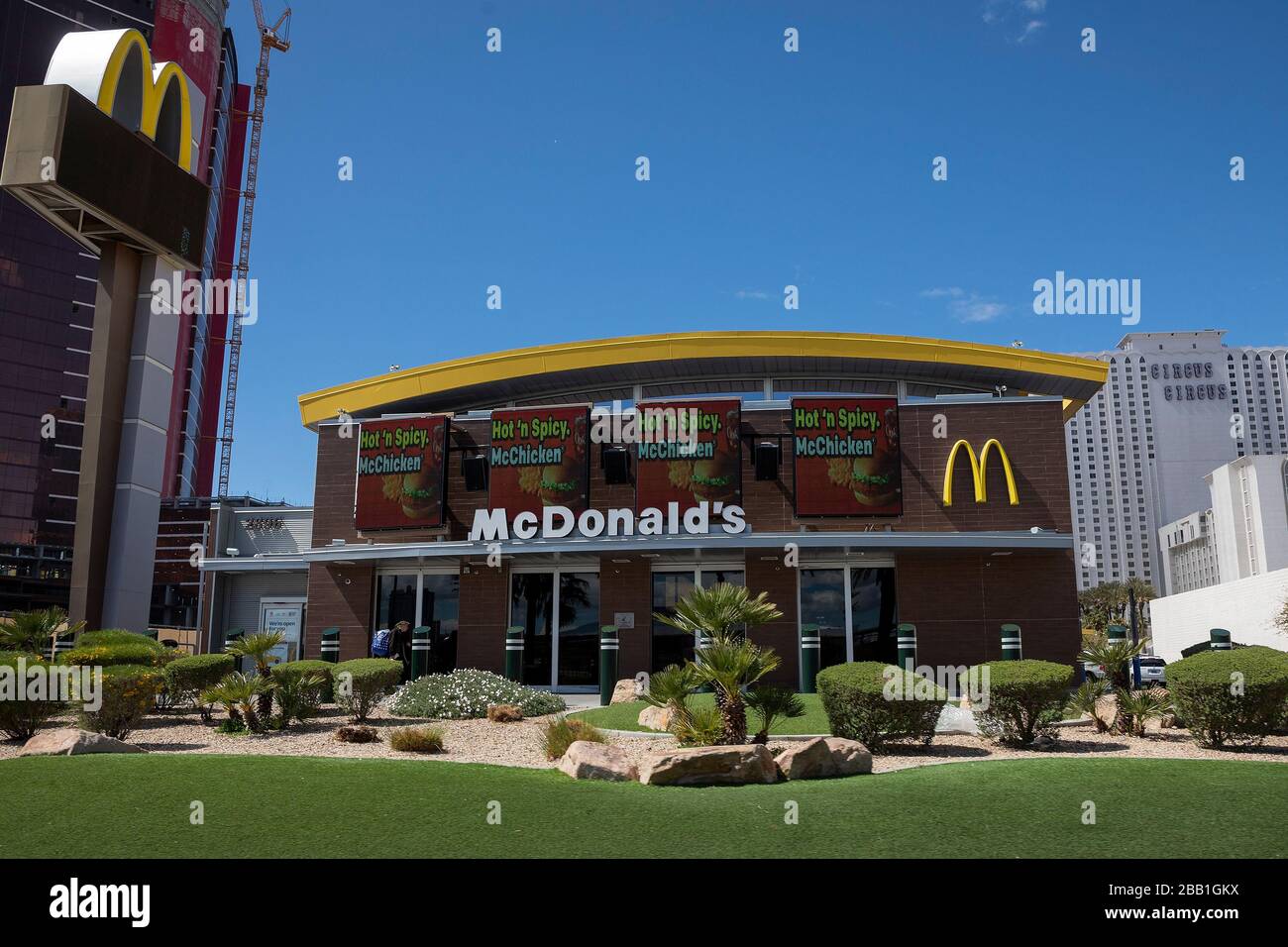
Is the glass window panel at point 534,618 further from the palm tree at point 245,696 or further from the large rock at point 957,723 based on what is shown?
the large rock at point 957,723

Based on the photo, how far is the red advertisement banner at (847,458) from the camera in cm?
2217

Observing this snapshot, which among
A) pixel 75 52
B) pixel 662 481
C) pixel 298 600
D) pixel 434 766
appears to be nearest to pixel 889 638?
pixel 662 481

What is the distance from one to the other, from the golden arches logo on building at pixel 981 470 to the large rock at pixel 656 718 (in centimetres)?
1040

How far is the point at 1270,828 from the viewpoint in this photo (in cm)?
737

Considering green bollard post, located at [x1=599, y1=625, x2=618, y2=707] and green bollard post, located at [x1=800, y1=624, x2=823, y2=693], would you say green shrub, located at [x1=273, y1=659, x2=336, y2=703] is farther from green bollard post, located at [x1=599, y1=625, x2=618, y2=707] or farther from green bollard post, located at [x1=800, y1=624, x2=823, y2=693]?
green bollard post, located at [x1=800, y1=624, x2=823, y2=693]

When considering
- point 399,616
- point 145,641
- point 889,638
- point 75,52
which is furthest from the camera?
point 399,616

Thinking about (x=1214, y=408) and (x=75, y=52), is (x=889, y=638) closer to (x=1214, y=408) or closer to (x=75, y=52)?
(x=75, y=52)

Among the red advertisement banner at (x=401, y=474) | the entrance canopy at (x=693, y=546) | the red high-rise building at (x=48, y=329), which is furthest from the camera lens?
the red high-rise building at (x=48, y=329)

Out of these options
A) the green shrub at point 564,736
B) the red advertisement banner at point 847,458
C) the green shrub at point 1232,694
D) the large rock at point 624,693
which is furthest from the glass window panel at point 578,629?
the green shrub at point 1232,694

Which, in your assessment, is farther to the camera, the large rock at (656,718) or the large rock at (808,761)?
the large rock at (656,718)

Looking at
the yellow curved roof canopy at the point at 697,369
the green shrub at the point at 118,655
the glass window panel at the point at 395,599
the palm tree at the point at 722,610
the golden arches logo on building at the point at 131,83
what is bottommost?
the green shrub at the point at 118,655

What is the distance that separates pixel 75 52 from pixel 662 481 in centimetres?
1565

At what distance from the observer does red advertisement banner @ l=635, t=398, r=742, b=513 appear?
2258cm
